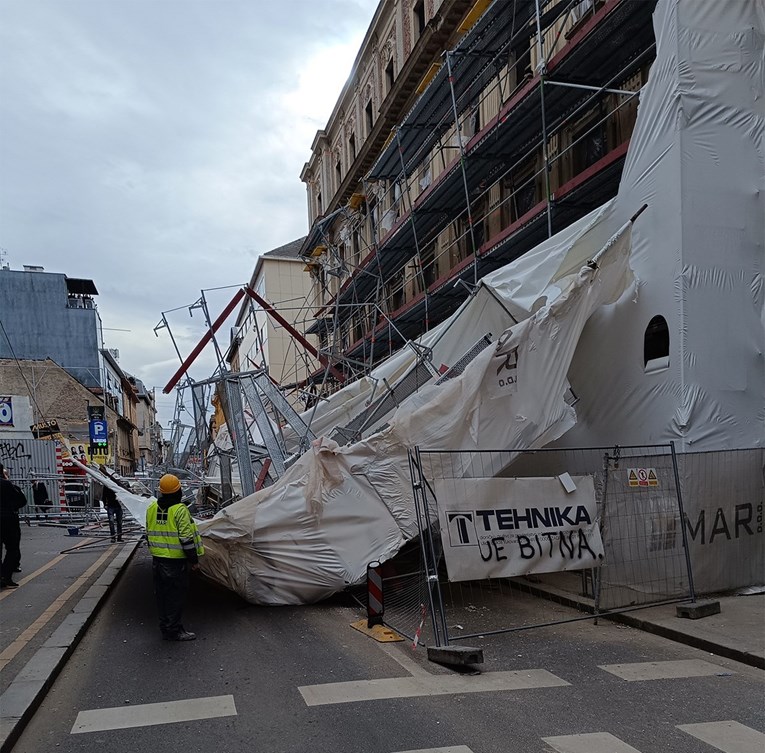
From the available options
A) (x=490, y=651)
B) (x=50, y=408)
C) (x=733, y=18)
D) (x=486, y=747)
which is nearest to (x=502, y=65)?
(x=733, y=18)

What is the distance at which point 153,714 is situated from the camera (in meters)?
4.77

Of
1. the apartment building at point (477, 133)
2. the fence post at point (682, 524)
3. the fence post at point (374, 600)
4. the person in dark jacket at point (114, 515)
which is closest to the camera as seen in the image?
the fence post at point (374, 600)

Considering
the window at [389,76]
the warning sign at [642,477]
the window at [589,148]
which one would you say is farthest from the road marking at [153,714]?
the window at [389,76]

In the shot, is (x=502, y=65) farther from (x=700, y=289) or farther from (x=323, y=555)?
(x=323, y=555)

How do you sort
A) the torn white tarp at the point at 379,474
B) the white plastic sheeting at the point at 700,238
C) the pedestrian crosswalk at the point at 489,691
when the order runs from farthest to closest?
the white plastic sheeting at the point at 700,238 → the torn white tarp at the point at 379,474 → the pedestrian crosswalk at the point at 489,691

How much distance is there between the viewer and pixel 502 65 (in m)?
15.6

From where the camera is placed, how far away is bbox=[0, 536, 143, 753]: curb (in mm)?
4465

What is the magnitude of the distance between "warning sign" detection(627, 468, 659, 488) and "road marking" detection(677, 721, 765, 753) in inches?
127

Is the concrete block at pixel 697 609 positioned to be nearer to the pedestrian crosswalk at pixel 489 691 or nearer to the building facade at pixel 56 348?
the pedestrian crosswalk at pixel 489 691

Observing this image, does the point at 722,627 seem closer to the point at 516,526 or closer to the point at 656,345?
the point at 516,526

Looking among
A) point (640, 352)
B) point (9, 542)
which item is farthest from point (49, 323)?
point (640, 352)

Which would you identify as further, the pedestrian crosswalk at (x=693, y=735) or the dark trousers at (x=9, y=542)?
the dark trousers at (x=9, y=542)

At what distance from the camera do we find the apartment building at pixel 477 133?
11.8 m

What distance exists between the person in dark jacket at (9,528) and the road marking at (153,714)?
213 inches
